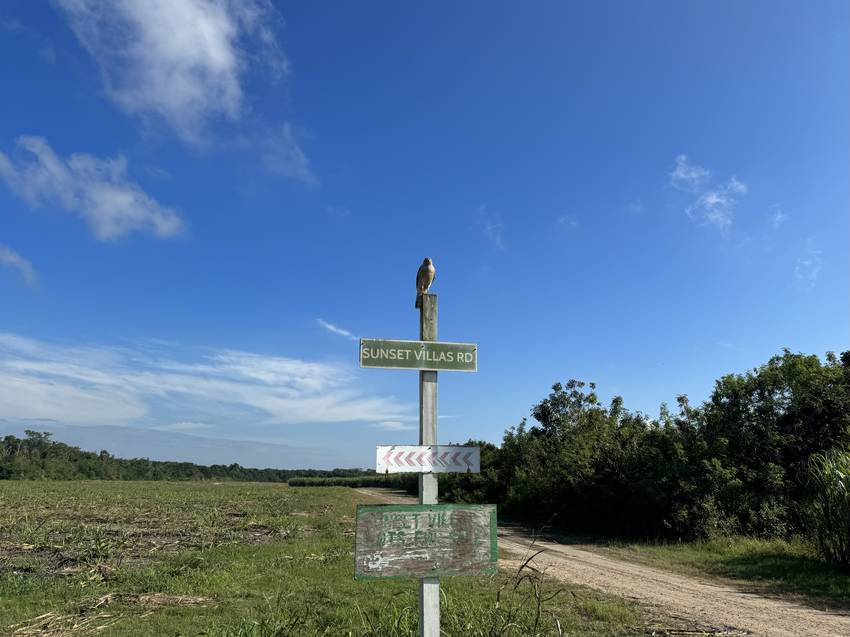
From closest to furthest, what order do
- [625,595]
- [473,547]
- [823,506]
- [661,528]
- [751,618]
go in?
[473,547] < [751,618] < [625,595] < [823,506] < [661,528]

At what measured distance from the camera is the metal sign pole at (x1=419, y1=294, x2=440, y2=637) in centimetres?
417

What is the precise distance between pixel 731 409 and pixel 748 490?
112 inches

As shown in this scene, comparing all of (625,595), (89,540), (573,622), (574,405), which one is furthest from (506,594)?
(574,405)

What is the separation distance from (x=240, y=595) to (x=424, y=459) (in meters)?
6.10

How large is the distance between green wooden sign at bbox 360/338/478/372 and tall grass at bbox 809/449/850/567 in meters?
10.3

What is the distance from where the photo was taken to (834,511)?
1118 cm

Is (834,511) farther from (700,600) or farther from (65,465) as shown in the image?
(65,465)

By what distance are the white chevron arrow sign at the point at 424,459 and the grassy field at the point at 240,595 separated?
101 centimetres

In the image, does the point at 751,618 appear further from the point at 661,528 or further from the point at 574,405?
the point at 574,405

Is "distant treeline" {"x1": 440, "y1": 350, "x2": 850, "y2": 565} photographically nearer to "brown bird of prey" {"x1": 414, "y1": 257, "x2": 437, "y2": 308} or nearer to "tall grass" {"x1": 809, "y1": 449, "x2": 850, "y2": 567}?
"tall grass" {"x1": 809, "y1": 449, "x2": 850, "y2": 567}

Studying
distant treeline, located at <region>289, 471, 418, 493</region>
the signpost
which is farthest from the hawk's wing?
distant treeline, located at <region>289, 471, 418, 493</region>

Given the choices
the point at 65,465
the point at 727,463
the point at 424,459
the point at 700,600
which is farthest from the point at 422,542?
the point at 65,465

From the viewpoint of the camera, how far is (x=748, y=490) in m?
16.4

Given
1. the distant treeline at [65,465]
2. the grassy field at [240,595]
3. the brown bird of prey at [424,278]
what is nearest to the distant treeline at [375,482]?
the distant treeline at [65,465]
